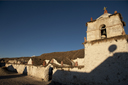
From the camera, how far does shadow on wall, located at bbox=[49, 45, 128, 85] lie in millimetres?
8851

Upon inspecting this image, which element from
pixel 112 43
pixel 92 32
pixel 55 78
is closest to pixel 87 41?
pixel 92 32

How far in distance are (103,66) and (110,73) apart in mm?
1009

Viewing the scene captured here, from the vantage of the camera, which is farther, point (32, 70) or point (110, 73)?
point (32, 70)

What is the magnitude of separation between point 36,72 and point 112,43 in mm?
16924

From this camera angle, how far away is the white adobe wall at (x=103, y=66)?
902cm

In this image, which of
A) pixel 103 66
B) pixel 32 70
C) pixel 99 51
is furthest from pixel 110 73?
pixel 32 70

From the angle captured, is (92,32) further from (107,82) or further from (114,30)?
(107,82)

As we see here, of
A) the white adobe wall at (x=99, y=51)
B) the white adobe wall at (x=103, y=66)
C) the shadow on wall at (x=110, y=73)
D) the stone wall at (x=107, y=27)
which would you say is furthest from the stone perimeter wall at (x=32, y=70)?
the stone wall at (x=107, y=27)

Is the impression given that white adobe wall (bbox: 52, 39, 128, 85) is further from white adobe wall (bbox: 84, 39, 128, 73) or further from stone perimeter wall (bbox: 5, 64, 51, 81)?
stone perimeter wall (bbox: 5, 64, 51, 81)

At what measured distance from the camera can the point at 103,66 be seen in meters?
10.1

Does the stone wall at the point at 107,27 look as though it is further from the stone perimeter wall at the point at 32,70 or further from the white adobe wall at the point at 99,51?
the stone perimeter wall at the point at 32,70

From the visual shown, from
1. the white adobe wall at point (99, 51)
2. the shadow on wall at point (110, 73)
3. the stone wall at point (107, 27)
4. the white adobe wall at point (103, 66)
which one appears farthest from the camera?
the stone wall at point (107, 27)

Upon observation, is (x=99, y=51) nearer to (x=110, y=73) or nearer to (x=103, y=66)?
(x=103, y=66)

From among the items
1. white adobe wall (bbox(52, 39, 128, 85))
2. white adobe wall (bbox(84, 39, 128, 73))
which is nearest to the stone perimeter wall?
white adobe wall (bbox(52, 39, 128, 85))
